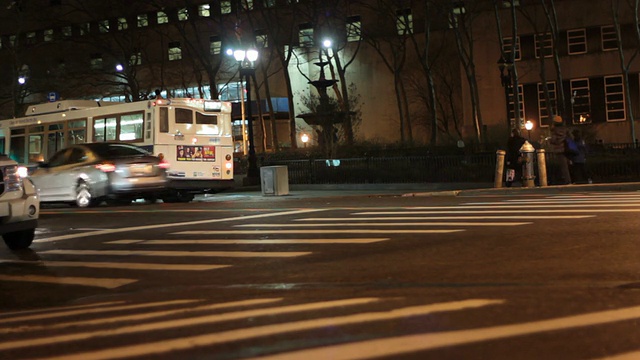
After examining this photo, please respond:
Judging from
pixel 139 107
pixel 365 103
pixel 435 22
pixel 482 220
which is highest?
pixel 435 22

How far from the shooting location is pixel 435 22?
1821 inches

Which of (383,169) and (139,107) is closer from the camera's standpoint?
(139,107)

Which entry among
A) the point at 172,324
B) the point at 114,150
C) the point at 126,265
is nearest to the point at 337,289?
the point at 172,324

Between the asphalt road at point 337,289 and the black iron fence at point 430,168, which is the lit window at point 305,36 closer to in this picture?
the black iron fence at point 430,168

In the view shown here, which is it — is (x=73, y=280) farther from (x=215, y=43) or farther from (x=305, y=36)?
(x=215, y=43)

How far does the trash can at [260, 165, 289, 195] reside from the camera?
847 inches

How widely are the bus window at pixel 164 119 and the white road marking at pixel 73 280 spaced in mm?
10790

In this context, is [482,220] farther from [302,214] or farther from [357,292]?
[357,292]

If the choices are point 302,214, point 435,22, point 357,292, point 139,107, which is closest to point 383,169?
point 139,107

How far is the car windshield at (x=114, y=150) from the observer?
1670 cm

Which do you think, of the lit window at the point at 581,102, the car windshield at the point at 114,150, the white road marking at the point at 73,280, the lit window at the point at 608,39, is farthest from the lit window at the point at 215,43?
the white road marking at the point at 73,280

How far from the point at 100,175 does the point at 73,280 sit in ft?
29.6

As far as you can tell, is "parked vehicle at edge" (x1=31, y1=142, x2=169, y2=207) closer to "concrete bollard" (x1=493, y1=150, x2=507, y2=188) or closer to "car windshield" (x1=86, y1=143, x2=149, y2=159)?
"car windshield" (x1=86, y1=143, x2=149, y2=159)

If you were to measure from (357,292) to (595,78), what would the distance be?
42272mm
